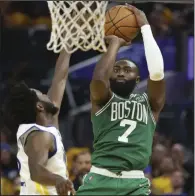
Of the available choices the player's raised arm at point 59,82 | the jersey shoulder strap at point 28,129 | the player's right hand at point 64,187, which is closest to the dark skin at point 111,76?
the jersey shoulder strap at point 28,129

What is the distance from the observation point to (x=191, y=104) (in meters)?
10.8

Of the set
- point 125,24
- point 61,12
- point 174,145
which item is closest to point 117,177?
point 125,24

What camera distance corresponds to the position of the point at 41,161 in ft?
17.1

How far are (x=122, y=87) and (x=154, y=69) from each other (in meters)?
0.27

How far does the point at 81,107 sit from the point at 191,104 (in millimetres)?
1558

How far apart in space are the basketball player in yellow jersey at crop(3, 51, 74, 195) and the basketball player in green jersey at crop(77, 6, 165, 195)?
27 cm

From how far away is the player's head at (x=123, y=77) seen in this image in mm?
5426

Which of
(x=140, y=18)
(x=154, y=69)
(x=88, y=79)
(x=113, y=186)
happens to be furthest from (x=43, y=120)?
(x=88, y=79)

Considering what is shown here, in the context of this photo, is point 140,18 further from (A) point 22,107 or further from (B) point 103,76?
(A) point 22,107

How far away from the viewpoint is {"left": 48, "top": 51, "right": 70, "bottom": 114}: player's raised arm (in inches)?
246

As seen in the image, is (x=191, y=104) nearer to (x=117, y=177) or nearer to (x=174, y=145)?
(x=174, y=145)

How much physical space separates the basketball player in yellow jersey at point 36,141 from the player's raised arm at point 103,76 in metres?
0.43

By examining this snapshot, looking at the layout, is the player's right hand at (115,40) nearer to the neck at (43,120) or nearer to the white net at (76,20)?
the neck at (43,120)

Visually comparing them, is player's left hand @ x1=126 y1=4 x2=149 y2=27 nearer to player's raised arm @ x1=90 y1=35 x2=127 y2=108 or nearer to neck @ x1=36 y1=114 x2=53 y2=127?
player's raised arm @ x1=90 y1=35 x2=127 y2=108
